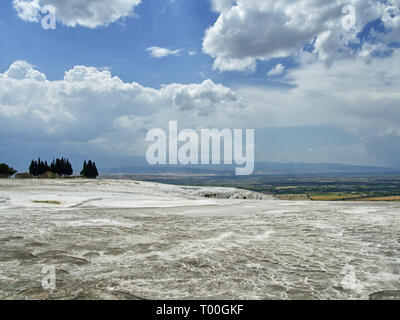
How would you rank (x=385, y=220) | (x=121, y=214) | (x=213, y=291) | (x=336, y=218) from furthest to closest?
(x=121, y=214) < (x=336, y=218) < (x=385, y=220) < (x=213, y=291)

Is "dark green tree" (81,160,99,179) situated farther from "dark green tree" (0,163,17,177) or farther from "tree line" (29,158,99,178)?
"dark green tree" (0,163,17,177)

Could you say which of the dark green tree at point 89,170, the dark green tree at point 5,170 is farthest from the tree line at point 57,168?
the dark green tree at point 5,170

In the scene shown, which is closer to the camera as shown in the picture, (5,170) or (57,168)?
(5,170)

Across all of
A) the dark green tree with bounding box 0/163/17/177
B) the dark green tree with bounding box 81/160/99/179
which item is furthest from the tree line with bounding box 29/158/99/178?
the dark green tree with bounding box 0/163/17/177

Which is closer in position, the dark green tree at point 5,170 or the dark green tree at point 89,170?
the dark green tree at point 5,170

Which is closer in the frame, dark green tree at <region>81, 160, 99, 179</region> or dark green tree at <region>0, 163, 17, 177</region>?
dark green tree at <region>0, 163, 17, 177</region>

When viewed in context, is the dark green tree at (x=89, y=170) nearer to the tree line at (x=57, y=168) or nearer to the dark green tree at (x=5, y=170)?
the tree line at (x=57, y=168)

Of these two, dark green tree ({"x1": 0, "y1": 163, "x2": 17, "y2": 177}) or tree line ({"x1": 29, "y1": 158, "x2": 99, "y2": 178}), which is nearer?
dark green tree ({"x1": 0, "y1": 163, "x2": 17, "y2": 177})

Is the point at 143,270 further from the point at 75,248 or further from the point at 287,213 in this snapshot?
the point at 287,213

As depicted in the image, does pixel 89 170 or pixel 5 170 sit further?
pixel 89 170
